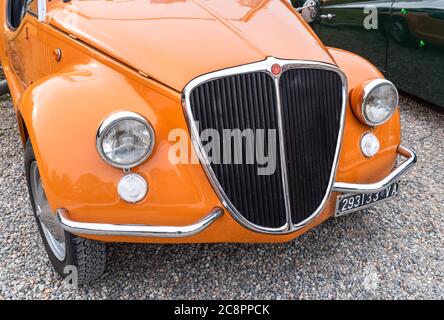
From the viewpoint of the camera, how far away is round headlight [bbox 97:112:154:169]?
2084mm

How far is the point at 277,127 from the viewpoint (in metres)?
2.27

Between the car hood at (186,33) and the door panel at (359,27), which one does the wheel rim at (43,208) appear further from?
the door panel at (359,27)

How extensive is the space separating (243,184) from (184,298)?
2.44 ft

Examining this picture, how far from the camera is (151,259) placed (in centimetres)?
279

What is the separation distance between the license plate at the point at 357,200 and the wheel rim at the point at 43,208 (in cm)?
153

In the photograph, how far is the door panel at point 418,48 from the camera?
4.21 meters

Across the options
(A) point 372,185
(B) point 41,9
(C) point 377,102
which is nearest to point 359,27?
(C) point 377,102

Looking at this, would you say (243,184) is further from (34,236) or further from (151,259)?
(34,236)

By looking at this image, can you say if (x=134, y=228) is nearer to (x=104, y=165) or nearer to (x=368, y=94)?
(x=104, y=165)

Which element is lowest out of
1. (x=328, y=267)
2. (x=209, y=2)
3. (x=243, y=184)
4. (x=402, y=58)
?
(x=328, y=267)

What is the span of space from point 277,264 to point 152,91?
4.10 ft

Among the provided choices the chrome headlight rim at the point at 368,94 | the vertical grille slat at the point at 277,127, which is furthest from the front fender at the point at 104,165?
the chrome headlight rim at the point at 368,94

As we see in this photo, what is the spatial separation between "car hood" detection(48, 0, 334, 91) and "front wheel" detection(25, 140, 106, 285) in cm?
77
